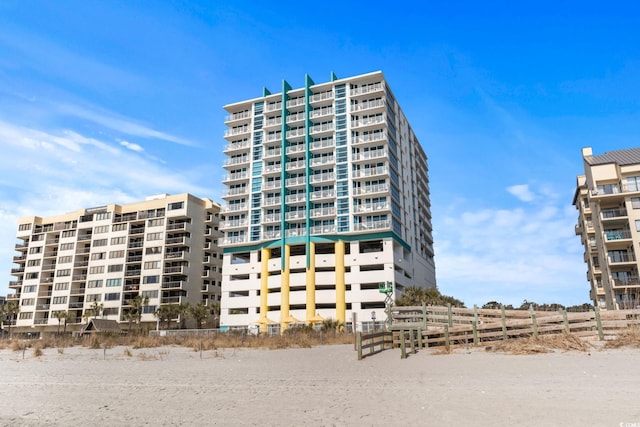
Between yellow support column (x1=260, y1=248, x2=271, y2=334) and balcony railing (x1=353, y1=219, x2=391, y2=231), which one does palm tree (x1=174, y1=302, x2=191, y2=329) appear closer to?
yellow support column (x1=260, y1=248, x2=271, y2=334)

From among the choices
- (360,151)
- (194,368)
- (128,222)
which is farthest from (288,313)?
(194,368)

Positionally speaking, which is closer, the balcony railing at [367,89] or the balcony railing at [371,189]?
the balcony railing at [371,189]

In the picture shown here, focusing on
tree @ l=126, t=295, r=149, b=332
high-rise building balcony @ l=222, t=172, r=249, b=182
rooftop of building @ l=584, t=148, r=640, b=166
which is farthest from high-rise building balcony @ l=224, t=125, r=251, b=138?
rooftop of building @ l=584, t=148, r=640, b=166

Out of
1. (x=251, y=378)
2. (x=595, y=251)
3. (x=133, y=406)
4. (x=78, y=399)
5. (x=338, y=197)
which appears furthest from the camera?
(x=338, y=197)

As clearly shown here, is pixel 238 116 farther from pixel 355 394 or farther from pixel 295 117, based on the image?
pixel 355 394

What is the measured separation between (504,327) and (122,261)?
268ft

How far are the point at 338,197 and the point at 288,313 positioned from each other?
19.8m

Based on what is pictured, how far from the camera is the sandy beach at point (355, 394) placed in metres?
8.17

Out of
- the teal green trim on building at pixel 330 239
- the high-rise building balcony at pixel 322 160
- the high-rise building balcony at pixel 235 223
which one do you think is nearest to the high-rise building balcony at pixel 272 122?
the high-rise building balcony at pixel 322 160

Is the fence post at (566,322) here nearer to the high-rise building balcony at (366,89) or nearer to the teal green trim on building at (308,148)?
the teal green trim on building at (308,148)

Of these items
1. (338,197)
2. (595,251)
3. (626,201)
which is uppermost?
(338,197)

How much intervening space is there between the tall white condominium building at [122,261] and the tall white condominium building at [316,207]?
12352mm

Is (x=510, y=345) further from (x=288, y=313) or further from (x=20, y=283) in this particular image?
(x=20, y=283)

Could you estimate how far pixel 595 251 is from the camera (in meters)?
65.6
